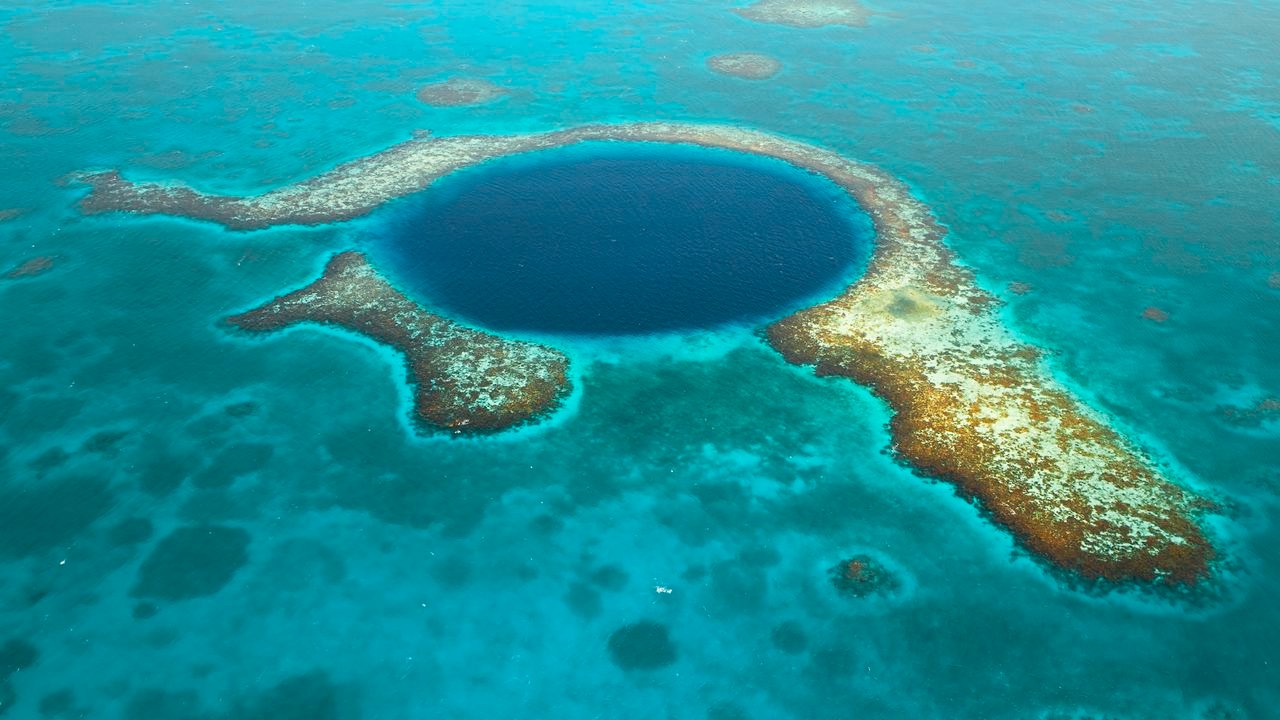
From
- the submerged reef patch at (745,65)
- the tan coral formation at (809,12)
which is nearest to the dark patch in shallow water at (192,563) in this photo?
the submerged reef patch at (745,65)

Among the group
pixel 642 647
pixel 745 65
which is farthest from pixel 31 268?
pixel 745 65

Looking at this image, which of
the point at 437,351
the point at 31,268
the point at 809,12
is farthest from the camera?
the point at 809,12

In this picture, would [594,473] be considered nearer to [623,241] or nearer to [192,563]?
[192,563]

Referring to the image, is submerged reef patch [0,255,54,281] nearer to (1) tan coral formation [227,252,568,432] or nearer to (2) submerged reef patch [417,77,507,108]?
(1) tan coral formation [227,252,568,432]

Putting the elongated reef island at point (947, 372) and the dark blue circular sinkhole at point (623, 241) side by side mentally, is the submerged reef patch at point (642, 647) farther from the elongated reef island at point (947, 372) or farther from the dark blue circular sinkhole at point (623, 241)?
the dark blue circular sinkhole at point (623, 241)

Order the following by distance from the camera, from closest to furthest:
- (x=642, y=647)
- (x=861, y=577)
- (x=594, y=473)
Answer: (x=642, y=647), (x=861, y=577), (x=594, y=473)

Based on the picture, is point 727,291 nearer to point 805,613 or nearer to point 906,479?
point 906,479

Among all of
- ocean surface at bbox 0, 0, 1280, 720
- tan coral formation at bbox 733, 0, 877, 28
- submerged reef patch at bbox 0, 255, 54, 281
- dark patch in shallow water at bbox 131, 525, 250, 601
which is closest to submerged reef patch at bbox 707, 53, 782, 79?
tan coral formation at bbox 733, 0, 877, 28
